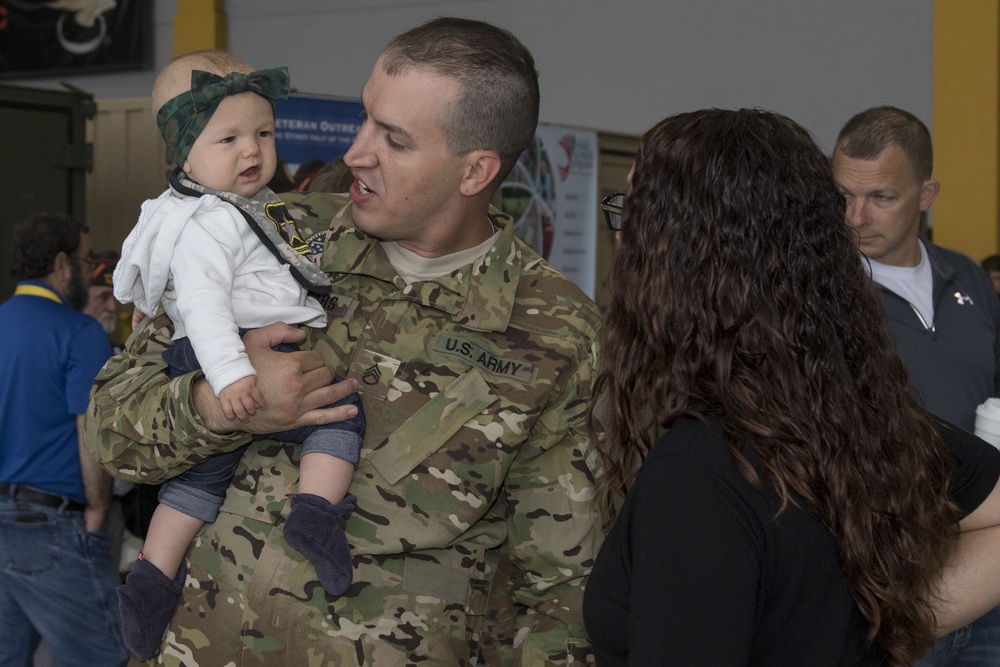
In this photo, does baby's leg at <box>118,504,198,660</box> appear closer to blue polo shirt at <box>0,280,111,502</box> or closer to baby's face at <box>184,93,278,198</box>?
baby's face at <box>184,93,278,198</box>

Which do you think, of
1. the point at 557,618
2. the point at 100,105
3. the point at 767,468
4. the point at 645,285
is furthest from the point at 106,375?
the point at 100,105

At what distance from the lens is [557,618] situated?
189 cm

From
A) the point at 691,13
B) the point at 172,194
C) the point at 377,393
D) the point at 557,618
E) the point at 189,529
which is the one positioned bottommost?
the point at 557,618

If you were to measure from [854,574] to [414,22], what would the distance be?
8880mm

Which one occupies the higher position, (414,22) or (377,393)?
(414,22)

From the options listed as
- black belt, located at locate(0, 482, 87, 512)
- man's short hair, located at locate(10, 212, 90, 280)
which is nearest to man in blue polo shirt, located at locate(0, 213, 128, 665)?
black belt, located at locate(0, 482, 87, 512)

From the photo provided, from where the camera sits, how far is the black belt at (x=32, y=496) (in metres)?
3.76

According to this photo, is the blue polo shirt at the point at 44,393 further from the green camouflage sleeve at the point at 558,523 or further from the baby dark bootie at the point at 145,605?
the green camouflage sleeve at the point at 558,523

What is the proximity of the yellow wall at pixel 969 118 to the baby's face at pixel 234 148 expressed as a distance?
693cm

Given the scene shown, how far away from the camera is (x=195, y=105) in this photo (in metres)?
1.94

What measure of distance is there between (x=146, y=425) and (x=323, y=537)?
38cm

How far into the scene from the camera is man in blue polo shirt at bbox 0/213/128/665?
3.72 metres

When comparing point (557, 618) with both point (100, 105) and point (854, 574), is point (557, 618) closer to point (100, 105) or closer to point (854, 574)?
point (854, 574)

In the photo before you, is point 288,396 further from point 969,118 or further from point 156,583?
→ point 969,118
